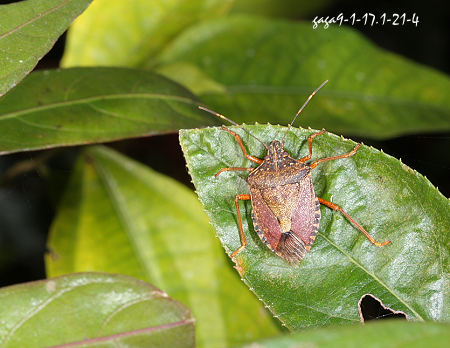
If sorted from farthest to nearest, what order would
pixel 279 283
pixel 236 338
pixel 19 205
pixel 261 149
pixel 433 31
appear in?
pixel 433 31, pixel 19 205, pixel 236 338, pixel 261 149, pixel 279 283

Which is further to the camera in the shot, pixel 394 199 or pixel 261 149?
pixel 261 149

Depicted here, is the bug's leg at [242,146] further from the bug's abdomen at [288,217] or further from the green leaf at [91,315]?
the green leaf at [91,315]

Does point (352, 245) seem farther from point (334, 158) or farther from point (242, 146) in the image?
point (242, 146)

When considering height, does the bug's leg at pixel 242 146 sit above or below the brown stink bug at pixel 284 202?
above

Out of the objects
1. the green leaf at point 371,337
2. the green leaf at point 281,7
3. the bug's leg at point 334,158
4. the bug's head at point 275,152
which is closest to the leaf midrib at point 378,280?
the bug's leg at point 334,158

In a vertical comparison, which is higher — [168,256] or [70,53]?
[70,53]

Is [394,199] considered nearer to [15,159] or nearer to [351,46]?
[351,46]

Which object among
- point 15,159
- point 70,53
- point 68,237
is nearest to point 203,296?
point 68,237

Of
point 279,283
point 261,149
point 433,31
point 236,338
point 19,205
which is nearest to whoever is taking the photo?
point 279,283
